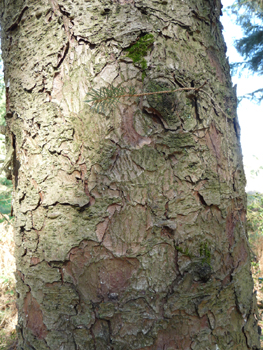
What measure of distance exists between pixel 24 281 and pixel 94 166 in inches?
23.4

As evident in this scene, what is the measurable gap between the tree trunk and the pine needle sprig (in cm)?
2

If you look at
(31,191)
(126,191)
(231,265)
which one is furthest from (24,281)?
(231,265)

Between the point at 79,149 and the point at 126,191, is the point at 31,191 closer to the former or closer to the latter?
the point at 79,149

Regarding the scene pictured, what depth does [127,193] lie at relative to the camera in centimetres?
86

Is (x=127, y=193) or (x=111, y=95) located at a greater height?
(x=111, y=95)

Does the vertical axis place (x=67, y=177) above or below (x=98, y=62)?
below

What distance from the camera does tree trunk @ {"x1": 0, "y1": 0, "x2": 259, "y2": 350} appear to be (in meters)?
0.85

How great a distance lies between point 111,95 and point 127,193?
36cm

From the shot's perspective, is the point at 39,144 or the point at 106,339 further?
the point at 39,144

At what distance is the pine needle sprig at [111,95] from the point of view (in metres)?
0.83

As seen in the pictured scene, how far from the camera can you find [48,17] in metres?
0.96

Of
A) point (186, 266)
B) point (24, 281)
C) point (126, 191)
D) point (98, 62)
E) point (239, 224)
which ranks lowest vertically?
point (24, 281)

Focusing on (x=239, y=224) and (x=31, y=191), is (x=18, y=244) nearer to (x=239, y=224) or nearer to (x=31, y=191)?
(x=31, y=191)

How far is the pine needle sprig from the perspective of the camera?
83 cm
